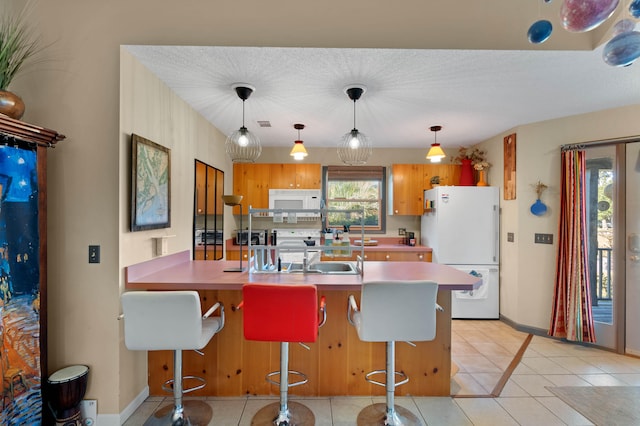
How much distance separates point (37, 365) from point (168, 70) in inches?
81.2

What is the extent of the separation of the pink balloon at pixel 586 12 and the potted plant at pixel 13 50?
2685mm

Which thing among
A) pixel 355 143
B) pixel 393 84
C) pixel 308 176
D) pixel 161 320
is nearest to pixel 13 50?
pixel 161 320

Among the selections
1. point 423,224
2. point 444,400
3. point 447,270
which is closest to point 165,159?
point 447,270

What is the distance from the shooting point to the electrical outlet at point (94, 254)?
1926 millimetres

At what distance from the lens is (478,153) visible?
445cm

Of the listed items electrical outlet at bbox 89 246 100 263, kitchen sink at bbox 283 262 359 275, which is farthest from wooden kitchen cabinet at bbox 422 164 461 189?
electrical outlet at bbox 89 246 100 263

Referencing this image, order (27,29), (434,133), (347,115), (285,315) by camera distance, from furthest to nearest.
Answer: (434,133) → (347,115) → (27,29) → (285,315)

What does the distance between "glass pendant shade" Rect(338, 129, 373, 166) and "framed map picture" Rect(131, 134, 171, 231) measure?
148 cm

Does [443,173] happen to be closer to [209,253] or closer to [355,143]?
[355,143]

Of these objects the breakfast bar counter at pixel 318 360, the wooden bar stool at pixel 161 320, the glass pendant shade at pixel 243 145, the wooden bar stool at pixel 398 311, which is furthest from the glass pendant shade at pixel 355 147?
the wooden bar stool at pixel 161 320

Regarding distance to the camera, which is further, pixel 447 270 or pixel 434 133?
pixel 434 133

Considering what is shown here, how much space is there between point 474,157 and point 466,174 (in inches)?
A: 11.2

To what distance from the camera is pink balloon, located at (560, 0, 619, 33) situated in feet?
3.44

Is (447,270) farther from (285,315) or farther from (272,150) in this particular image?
(272,150)
